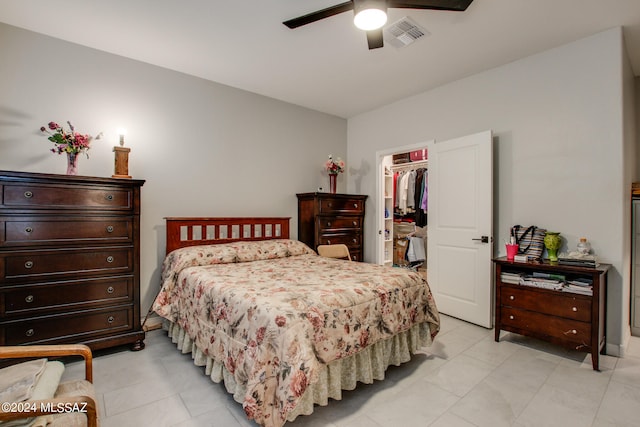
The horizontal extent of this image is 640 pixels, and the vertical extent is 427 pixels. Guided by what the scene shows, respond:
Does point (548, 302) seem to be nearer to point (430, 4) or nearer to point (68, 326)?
point (430, 4)

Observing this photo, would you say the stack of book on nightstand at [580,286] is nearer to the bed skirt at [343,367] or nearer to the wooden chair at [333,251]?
the bed skirt at [343,367]

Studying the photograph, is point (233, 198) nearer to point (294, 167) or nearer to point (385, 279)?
point (294, 167)

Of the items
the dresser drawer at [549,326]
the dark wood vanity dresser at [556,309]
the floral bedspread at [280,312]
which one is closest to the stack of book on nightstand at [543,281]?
the dark wood vanity dresser at [556,309]

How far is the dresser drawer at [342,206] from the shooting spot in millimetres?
4184

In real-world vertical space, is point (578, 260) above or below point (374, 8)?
below

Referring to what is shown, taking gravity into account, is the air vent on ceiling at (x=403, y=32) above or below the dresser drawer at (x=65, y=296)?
above

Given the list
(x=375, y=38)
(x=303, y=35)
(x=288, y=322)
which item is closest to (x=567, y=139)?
(x=375, y=38)

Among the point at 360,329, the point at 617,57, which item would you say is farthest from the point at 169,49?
the point at 617,57

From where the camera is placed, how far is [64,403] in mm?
1004

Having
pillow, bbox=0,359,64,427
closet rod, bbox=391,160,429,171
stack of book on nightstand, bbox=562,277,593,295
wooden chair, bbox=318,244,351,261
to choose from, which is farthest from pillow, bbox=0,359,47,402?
closet rod, bbox=391,160,429,171

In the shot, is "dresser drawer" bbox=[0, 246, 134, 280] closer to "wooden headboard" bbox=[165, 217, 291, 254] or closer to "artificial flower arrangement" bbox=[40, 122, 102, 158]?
"wooden headboard" bbox=[165, 217, 291, 254]

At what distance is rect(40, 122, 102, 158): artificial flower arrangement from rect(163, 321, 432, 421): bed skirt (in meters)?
1.78

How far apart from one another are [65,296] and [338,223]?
3013 mm

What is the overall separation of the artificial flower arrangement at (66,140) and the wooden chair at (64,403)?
1.89 m
